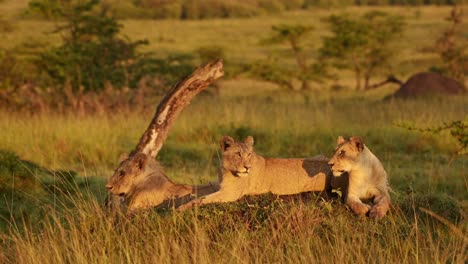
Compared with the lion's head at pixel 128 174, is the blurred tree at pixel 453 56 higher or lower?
lower

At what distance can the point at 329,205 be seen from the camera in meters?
5.79

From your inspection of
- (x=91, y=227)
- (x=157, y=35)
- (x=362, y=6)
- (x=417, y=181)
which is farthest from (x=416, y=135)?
(x=362, y=6)

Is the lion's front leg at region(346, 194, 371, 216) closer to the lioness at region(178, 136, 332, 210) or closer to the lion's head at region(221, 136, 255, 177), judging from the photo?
the lioness at region(178, 136, 332, 210)

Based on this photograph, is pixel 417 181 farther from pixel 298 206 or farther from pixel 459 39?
pixel 459 39

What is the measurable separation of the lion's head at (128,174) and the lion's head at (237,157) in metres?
0.63

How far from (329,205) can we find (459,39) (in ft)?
128

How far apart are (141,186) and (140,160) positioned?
183 mm

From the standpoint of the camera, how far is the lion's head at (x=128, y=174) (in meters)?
6.47

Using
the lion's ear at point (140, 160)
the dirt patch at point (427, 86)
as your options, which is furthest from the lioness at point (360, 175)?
the dirt patch at point (427, 86)

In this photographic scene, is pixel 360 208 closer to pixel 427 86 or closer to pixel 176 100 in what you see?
pixel 176 100

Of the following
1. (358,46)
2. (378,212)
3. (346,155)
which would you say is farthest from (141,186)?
(358,46)

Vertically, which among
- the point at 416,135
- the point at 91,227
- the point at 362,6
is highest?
the point at 91,227

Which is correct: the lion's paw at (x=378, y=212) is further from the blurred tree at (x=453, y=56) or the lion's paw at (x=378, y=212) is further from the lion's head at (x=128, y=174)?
the blurred tree at (x=453, y=56)

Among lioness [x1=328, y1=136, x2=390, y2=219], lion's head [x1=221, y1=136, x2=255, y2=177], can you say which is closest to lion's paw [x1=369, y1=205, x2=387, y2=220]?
lioness [x1=328, y1=136, x2=390, y2=219]
